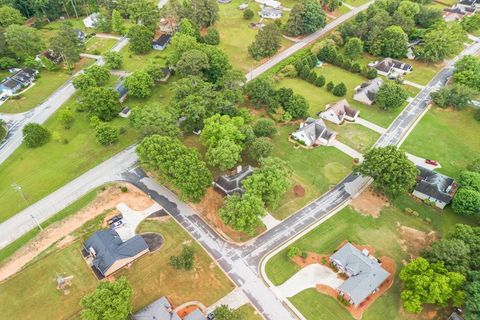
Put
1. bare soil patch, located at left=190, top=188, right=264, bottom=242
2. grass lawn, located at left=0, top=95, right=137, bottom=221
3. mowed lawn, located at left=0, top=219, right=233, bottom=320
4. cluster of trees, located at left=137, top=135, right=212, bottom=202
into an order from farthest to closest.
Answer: grass lawn, located at left=0, top=95, right=137, bottom=221
cluster of trees, located at left=137, top=135, right=212, bottom=202
bare soil patch, located at left=190, top=188, right=264, bottom=242
mowed lawn, located at left=0, top=219, right=233, bottom=320

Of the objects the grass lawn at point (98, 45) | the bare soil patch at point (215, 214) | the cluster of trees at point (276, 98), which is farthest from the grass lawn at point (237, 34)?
the bare soil patch at point (215, 214)

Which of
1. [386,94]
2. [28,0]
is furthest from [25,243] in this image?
[28,0]

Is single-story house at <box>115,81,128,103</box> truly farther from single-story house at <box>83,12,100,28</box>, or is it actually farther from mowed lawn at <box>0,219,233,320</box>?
single-story house at <box>83,12,100,28</box>

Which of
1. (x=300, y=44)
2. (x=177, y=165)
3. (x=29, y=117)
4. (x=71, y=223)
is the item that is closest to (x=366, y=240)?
(x=177, y=165)

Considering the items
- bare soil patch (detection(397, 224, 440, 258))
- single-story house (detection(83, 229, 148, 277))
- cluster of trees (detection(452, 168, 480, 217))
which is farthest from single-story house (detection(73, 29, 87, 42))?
cluster of trees (detection(452, 168, 480, 217))

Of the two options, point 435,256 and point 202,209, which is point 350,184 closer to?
point 435,256

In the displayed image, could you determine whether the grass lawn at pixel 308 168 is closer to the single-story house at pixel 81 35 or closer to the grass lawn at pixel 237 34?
the grass lawn at pixel 237 34
